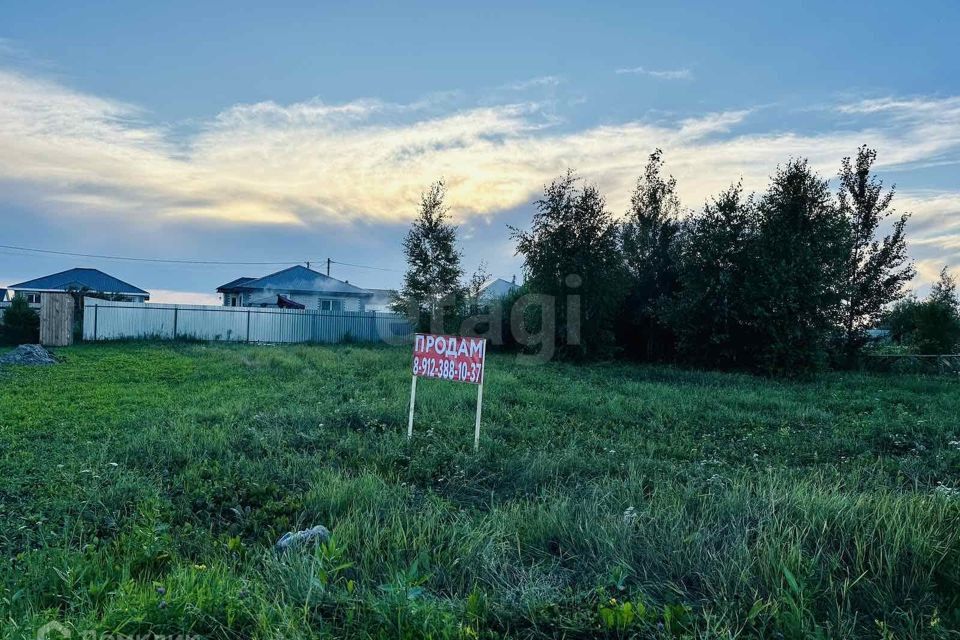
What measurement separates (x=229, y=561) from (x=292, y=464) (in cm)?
195

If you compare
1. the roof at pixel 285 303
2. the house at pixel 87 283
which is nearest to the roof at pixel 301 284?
the roof at pixel 285 303

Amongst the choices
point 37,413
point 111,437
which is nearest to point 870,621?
point 111,437

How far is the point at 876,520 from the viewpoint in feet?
10.2

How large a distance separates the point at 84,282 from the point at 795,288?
44.3 m

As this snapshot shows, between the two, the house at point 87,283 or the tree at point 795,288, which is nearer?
the tree at point 795,288

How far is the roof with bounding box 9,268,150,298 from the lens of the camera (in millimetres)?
40469

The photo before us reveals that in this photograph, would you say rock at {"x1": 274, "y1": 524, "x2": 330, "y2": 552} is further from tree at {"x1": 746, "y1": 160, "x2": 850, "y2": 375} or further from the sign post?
tree at {"x1": 746, "y1": 160, "x2": 850, "y2": 375}

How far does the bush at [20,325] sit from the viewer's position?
1817 cm

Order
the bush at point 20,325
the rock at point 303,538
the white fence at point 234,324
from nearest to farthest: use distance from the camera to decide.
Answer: the rock at point 303,538 < the bush at point 20,325 < the white fence at point 234,324

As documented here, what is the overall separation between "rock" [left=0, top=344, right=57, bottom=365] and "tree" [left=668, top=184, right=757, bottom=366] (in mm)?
15571

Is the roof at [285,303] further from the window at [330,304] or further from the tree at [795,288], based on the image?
the tree at [795,288]

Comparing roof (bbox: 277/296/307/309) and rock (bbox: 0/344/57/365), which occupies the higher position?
roof (bbox: 277/296/307/309)

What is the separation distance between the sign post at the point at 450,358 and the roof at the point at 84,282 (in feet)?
137

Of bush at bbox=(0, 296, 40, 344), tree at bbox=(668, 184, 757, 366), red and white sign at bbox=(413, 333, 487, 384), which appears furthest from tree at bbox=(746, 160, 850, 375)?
bush at bbox=(0, 296, 40, 344)
